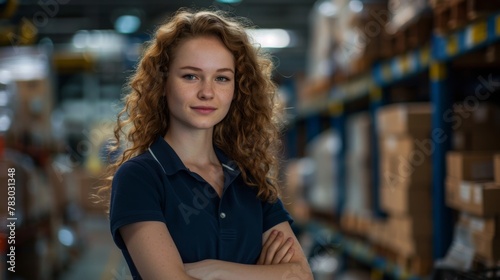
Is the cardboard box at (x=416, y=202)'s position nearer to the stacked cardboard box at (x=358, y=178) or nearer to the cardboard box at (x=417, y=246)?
the cardboard box at (x=417, y=246)

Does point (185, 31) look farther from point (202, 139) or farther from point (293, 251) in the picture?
point (293, 251)

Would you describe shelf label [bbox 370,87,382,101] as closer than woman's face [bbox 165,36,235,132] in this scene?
No

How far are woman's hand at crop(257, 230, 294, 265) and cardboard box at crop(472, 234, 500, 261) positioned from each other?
4.60ft

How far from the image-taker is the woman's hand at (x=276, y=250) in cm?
216

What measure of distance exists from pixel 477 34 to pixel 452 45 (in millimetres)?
336

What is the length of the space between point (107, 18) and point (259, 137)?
15.4 m

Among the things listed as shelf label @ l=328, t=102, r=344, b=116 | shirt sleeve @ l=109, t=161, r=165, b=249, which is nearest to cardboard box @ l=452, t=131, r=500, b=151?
shirt sleeve @ l=109, t=161, r=165, b=249

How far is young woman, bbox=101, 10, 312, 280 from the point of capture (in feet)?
6.42

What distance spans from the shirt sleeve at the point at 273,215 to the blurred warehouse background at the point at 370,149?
0.63m

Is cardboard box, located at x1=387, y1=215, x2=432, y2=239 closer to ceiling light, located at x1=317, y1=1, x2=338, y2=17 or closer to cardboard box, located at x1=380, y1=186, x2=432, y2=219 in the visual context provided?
cardboard box, located at x1=380, y1=186, x2=432, y2=219

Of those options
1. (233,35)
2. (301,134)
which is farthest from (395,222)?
(301,134)

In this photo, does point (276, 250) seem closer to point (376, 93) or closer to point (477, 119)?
point (477, 119)

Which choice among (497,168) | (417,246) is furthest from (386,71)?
(497,168)

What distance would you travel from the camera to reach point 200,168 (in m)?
2.17
